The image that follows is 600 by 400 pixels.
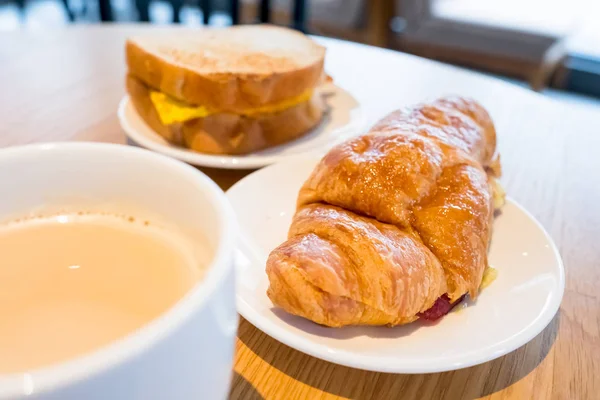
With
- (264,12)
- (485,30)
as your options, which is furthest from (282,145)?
(485,30)

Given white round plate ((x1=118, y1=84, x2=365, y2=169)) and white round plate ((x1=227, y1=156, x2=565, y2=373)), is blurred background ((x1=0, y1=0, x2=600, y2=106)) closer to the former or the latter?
white round plate ((x1=118, y1=84, x2=365, y2=169))

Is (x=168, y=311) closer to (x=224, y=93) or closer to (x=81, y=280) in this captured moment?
(x=81, y=280)

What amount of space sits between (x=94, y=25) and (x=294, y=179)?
1219mm

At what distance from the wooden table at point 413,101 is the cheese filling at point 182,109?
12 cm

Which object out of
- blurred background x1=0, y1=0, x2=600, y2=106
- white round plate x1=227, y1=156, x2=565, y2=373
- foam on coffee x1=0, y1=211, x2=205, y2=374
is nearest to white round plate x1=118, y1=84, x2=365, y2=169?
white round plate x1=227, y1=156, x2=565, y2=373

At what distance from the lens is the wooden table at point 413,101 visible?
23.3 inches

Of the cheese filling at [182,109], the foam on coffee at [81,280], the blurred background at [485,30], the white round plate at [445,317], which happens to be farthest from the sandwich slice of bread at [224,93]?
the blurred background at [485,30]

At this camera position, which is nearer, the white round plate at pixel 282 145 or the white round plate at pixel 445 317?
the white round plate at pixel 445 317

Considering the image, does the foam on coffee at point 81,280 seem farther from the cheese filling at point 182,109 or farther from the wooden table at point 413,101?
the cheese filling at point 182,109

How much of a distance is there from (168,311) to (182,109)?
0.88m

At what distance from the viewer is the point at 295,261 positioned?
2.05 feet

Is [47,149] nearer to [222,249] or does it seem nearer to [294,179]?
[222,249]

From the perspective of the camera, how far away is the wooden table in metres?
0.59

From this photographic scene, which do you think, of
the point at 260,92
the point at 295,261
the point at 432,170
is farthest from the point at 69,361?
the point at 260,92
